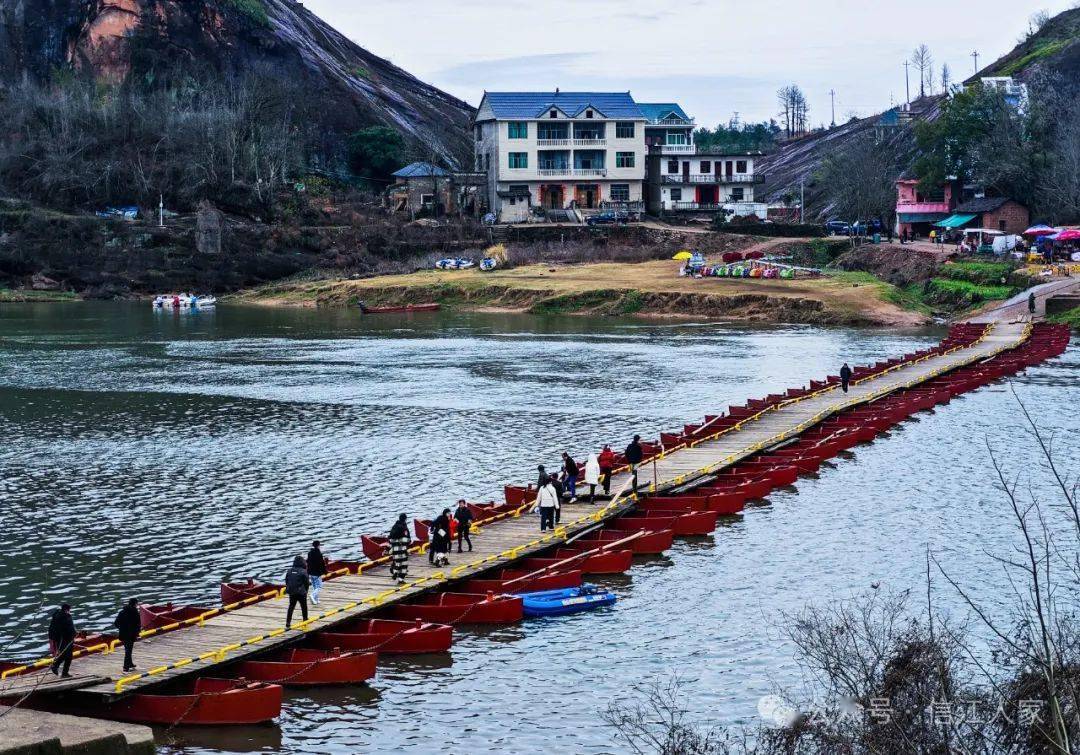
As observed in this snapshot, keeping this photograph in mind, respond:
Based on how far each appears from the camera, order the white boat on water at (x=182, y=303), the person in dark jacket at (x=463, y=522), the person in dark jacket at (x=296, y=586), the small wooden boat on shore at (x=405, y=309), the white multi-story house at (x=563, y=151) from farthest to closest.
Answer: the white multi-story house at (x=563, y=151), the white boat on water at (x=182, y=303), the small wooden boat on shore at (x=405, y=309), the person in dark jacket at (x=463, y=522), the person in dark jacket at (x=296, y=586)

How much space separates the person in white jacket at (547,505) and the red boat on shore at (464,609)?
260 inches

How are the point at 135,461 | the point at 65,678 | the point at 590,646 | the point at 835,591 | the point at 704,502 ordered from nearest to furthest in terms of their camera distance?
the point at 65,678 < the point at 590,646 < the point at 835,591 < the point at 704,502 < the point at 135,461

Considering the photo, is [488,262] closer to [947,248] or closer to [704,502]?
[947,248]

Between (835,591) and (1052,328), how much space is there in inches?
2775

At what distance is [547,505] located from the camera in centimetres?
4562

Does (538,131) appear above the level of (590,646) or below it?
above

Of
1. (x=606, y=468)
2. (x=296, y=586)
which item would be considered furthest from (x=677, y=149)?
(x=296, y=586)

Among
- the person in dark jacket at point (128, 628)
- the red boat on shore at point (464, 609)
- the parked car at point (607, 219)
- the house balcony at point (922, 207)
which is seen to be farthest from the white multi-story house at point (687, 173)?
the person in dark jacket at point (128, 628)

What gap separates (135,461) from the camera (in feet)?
209

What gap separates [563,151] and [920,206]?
43865mm

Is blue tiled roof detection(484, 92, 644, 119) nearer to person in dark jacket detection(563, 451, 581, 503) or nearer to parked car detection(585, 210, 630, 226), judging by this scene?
parked car detection(585, 210, 630, 226)

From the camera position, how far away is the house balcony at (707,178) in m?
172

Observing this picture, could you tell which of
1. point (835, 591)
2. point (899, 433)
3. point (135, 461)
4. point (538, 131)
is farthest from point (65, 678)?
point (538, 131)

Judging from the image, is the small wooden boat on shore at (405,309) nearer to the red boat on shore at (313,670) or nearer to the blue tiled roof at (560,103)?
the blue tiled roof at (560,103)
